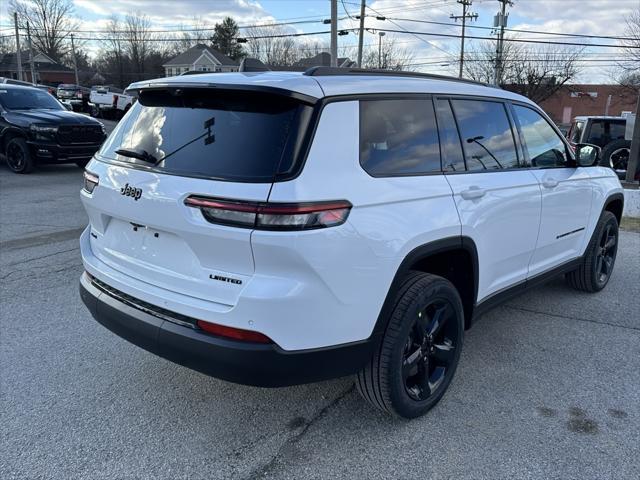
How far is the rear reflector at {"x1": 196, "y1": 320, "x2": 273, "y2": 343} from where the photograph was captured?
2.31 metres

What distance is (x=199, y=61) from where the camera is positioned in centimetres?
7231

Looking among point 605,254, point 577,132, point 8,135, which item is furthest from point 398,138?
point 577,132

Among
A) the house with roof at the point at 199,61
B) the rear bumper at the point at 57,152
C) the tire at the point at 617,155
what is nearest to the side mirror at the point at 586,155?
the tire at the point at 617,155

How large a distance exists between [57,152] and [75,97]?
30.2m

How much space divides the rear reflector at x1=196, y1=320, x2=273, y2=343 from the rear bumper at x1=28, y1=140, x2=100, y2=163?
10.3 metres

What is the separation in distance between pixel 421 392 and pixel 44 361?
8.14ft

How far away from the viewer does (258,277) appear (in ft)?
7.48

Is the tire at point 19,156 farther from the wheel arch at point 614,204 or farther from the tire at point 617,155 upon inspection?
the tire at point 617,155

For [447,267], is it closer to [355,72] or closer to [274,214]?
[355,72]

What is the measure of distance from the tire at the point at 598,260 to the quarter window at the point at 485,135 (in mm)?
1749

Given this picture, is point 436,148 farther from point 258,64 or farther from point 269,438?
point 269,438

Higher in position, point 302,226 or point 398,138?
point 398,138

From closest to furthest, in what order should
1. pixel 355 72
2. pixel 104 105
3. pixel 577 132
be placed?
pixel 355 72
pixel 577 132
pixel 104 105

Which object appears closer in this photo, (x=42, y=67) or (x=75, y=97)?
(x=75, y=97)
